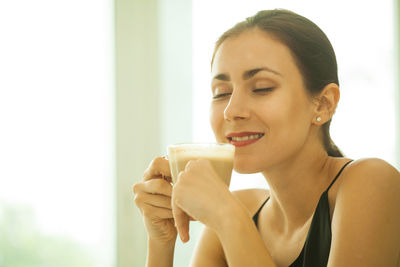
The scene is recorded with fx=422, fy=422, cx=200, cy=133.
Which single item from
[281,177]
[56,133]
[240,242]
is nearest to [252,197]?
[281,177]

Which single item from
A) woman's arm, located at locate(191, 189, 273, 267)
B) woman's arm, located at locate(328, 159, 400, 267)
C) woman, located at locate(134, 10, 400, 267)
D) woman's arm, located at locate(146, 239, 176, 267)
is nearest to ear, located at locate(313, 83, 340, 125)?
woman, located at locate(134, 10, 400, 267)

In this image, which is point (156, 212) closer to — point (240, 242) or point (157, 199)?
point (157, 199)

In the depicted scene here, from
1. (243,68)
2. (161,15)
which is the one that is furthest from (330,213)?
(161,15)

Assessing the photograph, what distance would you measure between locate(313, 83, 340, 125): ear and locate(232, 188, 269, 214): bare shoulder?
0.49 m

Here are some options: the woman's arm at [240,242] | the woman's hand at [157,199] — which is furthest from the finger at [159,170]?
the woman's arm at [240,242]

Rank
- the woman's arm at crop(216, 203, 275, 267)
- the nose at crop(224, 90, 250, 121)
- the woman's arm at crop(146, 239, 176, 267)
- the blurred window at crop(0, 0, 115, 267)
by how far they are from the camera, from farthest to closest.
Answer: the blurred window at crop(0, 0, 115, 267) < the woman's arm at crop(146, 239, 176, 267) < the nose at crop(224, 90, 250, 121) < the woman's arm at crop(216, 203, 275, 267)

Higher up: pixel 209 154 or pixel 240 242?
pixel 209 154

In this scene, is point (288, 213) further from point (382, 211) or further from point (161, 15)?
point (161, 15)

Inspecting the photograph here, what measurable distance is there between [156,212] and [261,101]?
0.51 metres

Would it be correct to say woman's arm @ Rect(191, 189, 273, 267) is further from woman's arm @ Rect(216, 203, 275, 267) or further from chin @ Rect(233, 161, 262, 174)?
chin @ Rect(233, 161, 262, 174)

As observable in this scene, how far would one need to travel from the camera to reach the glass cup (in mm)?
1168

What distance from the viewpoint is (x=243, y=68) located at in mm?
1316

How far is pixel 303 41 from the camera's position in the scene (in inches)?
55.3

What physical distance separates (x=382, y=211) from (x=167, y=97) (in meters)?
2.13
